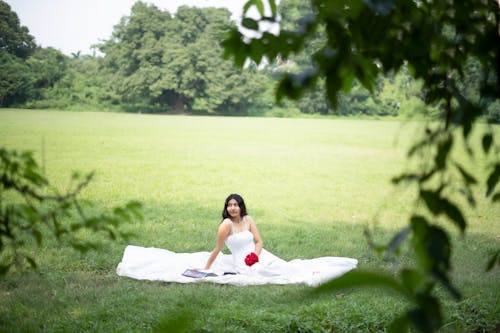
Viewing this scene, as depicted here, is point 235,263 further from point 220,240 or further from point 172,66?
point 172,66

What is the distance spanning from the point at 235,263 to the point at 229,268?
90mm

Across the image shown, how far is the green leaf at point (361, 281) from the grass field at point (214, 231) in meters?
0.03

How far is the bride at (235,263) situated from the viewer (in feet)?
18.2

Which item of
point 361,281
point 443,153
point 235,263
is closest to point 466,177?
point 443,153

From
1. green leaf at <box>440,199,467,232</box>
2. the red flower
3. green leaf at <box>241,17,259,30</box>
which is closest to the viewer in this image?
green leaf at <box>440,199,467,232</box>

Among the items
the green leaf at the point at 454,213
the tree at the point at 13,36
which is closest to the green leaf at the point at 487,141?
the green leaf at the point at 454,213

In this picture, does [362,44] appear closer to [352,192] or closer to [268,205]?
[268,205]

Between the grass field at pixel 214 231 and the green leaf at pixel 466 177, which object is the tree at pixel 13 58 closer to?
the grass field at pixel 214 231

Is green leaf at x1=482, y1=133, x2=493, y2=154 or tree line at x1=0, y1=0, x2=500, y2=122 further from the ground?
tree line at x1=0, y1=0, x2=500, y2=122

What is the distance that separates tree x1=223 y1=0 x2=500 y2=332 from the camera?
2.90 feet

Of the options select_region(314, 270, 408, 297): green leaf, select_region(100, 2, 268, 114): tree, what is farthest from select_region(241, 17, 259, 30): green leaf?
select_region(100, 2, 268, 114): tree

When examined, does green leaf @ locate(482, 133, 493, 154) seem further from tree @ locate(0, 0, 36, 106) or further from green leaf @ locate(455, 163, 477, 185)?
tree @ locate(0, 0, 36, 106)

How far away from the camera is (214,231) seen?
25.5ft

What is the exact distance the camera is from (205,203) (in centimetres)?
995
